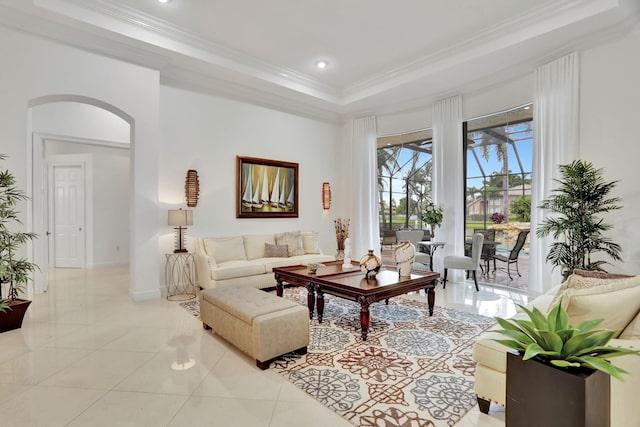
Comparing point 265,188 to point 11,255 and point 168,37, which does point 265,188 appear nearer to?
point 168,37

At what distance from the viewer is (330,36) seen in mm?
4871

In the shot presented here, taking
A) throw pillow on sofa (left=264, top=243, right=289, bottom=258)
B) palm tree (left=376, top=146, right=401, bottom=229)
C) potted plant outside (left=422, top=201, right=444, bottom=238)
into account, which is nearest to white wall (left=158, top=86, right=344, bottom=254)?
throw pillow on sofa (left=264, top=243, right=289, bottom=258)

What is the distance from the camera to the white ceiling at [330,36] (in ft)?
13.3

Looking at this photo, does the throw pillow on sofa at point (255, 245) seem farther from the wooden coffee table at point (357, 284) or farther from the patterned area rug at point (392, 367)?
the patterned area rug at point (392, 367)

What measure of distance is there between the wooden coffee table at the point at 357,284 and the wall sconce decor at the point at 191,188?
2021 mm

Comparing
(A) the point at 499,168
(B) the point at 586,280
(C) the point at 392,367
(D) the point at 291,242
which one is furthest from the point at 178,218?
(A) the point at 499,168

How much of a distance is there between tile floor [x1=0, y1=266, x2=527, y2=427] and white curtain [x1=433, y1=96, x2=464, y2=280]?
6.21ft

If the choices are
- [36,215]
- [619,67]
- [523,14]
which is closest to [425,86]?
[523,14]

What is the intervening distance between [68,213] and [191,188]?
4091mm

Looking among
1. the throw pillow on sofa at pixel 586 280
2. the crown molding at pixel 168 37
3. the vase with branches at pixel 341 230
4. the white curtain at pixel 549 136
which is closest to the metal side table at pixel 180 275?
the crown molding at pixel 168 37

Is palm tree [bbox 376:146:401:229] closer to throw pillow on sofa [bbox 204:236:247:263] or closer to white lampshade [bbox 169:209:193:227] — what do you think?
throw pillow on sofa [bbox 204:236:247:263]

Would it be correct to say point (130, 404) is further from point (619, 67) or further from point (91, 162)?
point (91, 162)

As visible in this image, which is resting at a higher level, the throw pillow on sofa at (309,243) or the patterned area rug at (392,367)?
the throw pillow on sofa at (309,243)

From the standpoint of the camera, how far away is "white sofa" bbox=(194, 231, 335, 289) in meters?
5.05
